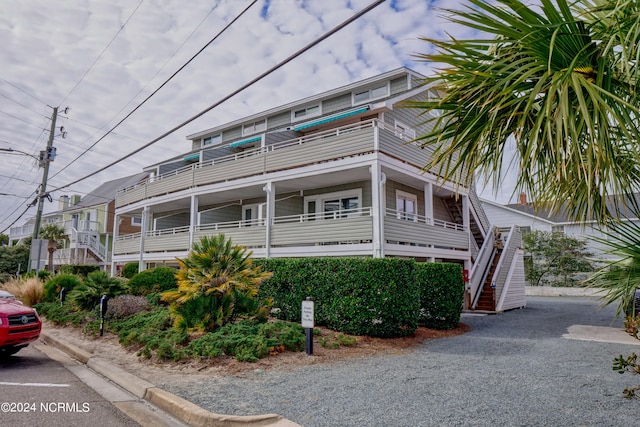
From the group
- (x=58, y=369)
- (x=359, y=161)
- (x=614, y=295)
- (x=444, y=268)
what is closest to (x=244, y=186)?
(x=359, y=161)

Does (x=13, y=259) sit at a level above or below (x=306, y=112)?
below

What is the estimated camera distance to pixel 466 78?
3959mm

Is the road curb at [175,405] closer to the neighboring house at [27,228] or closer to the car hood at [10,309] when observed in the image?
the car hood at [10,309]

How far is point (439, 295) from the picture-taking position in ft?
39.9

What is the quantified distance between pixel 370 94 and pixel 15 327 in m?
17.9

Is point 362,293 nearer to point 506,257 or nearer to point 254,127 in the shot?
point 506,257

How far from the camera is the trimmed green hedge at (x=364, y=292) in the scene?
1000 cm

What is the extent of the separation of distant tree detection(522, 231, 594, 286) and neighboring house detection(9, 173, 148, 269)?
35.1 metres

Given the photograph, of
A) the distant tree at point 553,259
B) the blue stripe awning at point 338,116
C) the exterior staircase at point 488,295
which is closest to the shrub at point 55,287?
the blue stripe awning at point 338,116

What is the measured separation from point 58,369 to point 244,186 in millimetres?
11285

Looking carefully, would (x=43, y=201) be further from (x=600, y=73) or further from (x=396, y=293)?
(x=600, y=73)

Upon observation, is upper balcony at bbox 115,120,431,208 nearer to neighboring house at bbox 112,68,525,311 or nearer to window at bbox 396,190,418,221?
neighboring house at bbox 112,68,525,311

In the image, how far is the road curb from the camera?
477 cm

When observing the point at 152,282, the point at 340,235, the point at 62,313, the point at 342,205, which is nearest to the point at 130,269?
the point at 152,282
